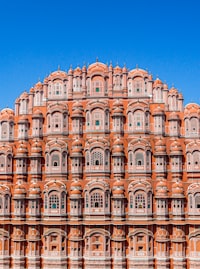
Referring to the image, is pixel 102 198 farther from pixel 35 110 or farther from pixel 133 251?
pixel 35 110

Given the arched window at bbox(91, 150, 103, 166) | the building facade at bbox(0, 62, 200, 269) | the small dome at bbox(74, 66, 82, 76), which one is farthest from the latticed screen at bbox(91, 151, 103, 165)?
the small dome at bbox(74, 66, 82, 76)

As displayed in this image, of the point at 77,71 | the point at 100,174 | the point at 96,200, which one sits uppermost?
the point at 77,71

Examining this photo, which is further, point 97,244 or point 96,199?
point 96,199

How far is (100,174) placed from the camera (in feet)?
165

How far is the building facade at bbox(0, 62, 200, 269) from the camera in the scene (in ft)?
159

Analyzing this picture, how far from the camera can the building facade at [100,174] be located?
4856 cm

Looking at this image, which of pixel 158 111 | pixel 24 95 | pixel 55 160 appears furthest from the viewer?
pixel 24 95

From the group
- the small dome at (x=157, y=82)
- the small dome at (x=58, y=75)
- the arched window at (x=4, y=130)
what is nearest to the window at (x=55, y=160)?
the arched window at (x=4, y=130)

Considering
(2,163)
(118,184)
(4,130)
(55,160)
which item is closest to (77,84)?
(55,160)

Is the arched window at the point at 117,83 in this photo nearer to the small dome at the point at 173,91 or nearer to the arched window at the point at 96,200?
the small dome at the point at 173,91

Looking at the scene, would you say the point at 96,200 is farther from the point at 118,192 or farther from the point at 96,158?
the point at 96,158

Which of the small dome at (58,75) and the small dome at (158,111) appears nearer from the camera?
the small dome at (158,111)

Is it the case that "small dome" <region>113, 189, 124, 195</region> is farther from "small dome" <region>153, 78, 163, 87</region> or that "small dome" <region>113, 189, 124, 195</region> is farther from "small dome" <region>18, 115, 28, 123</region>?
"small dome" <region>18, 115, 28, 123</region>

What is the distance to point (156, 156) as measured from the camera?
50469mm
